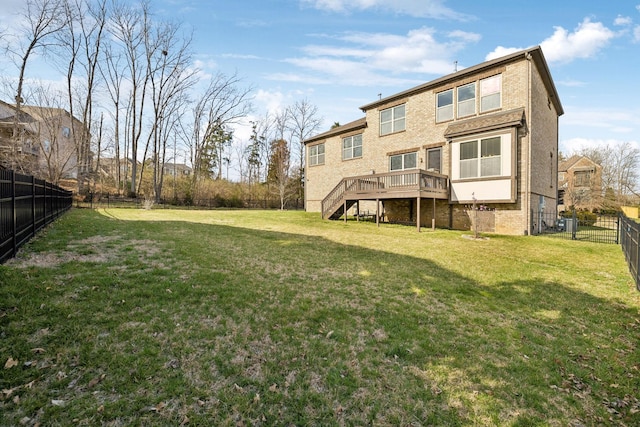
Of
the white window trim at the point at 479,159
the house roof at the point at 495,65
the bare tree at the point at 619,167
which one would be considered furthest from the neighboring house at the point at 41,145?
the bare tree at the point at 619,167

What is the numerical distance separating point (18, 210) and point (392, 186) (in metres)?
13.3

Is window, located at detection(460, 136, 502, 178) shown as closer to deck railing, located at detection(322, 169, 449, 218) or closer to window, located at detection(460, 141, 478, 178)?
window, located at detection(460, 141, 478, 178)

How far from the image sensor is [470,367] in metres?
3.26

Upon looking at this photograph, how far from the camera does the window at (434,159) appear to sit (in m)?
15.6

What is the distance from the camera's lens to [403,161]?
17422 millimetres

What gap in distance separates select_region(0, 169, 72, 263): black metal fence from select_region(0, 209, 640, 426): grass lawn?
39 cm

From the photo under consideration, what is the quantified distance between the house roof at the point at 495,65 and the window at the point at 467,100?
0.63 meters

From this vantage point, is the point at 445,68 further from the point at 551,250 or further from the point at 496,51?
the point at 551,250

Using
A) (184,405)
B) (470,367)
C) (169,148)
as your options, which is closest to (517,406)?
(470,367)

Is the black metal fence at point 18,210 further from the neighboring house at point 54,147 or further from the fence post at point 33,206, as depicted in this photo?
the neighboring house at point 54,147

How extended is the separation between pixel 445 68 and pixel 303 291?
58.4 feet

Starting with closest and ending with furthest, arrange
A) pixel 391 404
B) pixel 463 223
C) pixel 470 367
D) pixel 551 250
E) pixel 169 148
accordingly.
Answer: pixel 391 404 → pixel 470 367 → pixel 551 250 → pixel 463 223 → pixel 169 148

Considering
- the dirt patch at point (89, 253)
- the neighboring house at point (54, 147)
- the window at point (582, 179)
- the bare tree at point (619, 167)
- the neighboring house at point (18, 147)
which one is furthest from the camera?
the window at point (582, 179)

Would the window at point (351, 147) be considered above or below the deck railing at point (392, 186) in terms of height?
above
